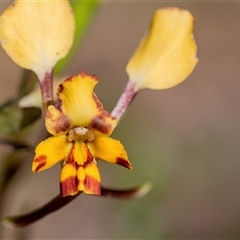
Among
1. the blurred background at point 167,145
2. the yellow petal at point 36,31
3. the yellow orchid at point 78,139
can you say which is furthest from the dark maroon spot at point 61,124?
the blurred background at point 167,145

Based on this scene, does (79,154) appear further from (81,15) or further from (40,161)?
(81,15)

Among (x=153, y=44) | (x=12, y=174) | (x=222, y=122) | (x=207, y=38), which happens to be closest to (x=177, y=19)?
(x=153, y=44)

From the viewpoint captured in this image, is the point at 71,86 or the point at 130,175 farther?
the point at 130,175

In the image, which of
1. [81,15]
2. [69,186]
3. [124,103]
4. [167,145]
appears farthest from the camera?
[167,145]

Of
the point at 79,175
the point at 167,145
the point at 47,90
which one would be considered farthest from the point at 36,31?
the point at 167,145

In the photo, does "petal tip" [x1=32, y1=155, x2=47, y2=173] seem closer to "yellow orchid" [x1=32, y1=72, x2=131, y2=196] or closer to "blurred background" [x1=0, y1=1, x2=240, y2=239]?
"yellow orchid" [x1=32, y1=72, x2=131, y2=196]

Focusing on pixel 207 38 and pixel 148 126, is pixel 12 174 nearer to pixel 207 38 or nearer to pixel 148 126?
pixel 148 126
